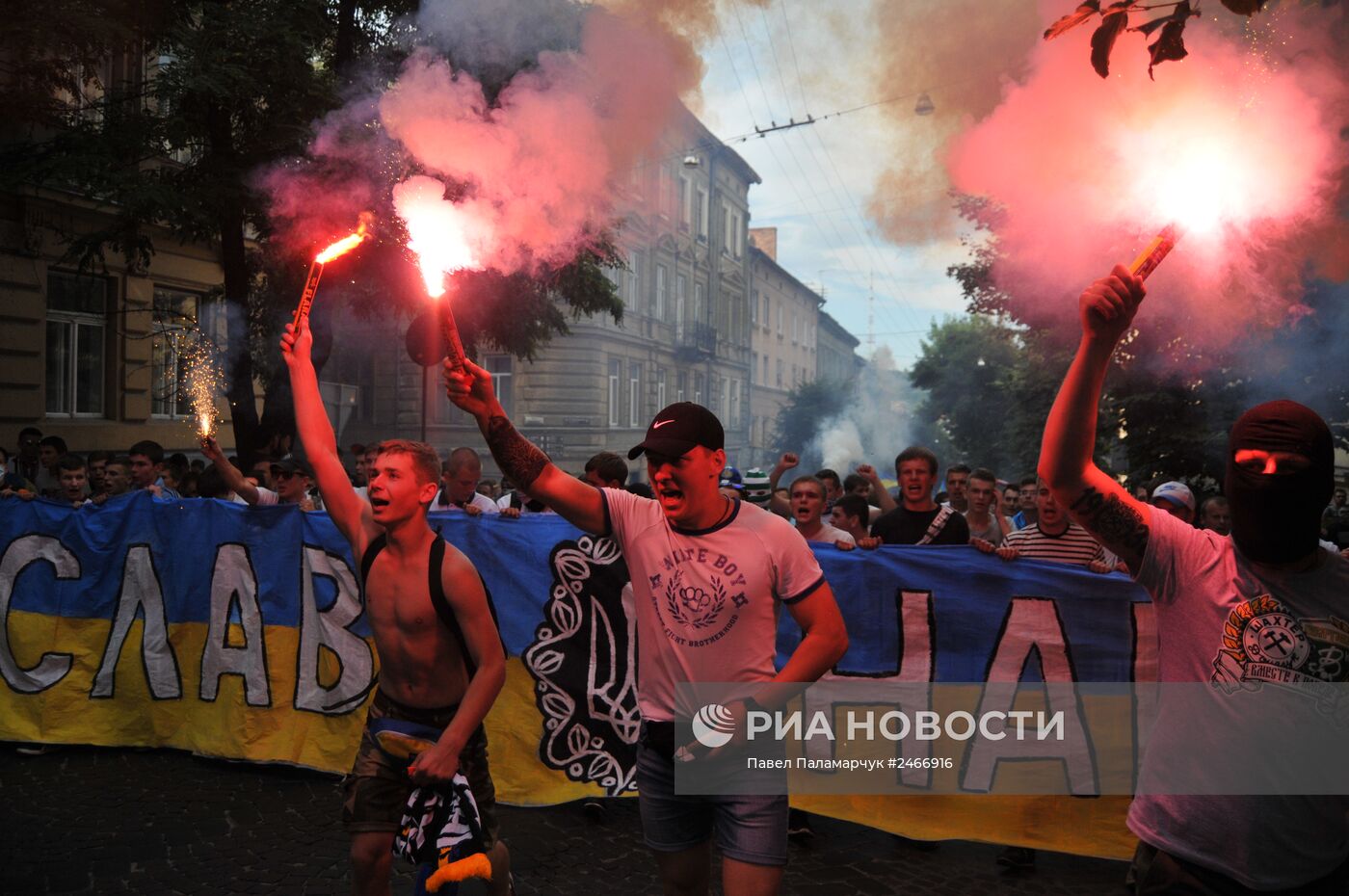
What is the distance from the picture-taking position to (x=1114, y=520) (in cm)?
261

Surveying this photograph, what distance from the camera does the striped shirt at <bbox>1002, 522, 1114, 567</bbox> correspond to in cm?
577

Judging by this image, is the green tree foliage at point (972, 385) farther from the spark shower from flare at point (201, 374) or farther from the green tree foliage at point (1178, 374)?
the spark shower from flare at point (201, 374)

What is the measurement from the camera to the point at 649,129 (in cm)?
894

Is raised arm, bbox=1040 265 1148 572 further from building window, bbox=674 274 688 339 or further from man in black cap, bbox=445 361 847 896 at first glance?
building window, bbox=674 274 688 339

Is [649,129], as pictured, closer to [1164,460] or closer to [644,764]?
[644,764]

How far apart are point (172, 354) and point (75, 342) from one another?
1.67 m

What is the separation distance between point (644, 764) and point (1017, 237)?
7393 millimetres

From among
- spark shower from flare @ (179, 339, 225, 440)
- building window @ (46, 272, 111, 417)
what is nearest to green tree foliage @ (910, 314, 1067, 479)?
spark shower from flare @ (179, 339, 225, 440)

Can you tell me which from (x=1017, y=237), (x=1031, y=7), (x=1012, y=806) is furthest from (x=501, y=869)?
(x=1017, y=237)

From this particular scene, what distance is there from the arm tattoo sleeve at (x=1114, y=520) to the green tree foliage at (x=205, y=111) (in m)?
8.90

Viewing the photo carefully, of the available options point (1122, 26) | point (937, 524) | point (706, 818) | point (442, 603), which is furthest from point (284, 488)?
point (1122, 26)

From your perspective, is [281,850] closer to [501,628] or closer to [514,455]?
[501,628]

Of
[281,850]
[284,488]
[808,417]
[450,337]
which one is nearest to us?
[450,337]

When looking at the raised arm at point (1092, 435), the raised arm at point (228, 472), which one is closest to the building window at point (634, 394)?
the raised arm at point (228, 472)
